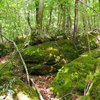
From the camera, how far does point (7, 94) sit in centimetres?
223

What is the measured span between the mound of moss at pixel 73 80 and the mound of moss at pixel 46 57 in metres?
1.47

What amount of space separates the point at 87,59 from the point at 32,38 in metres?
Answer: 3.91

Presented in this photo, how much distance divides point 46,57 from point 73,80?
239 centimetres

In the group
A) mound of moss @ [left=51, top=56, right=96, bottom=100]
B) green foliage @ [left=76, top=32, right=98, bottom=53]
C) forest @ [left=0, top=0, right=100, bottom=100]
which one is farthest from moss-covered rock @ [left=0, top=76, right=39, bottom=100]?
green foliage @ [left=76, top=32, right=98, bottom=53]

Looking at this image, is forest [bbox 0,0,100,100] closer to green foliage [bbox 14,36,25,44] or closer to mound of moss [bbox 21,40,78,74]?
mound of moss [bbox 21,40,78,74]

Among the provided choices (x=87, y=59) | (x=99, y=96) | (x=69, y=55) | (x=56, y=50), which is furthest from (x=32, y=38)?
(x=99, y=96)

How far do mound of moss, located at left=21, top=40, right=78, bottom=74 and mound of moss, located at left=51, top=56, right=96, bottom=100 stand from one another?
1467 millimetres

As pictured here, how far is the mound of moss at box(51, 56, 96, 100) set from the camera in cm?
342

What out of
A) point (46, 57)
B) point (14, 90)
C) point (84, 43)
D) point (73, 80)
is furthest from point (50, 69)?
point (84, 43)

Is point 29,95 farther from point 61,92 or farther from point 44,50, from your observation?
point 44,50

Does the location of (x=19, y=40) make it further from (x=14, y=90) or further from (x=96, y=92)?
(x=96, y=92)

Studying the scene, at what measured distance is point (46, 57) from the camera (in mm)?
5781

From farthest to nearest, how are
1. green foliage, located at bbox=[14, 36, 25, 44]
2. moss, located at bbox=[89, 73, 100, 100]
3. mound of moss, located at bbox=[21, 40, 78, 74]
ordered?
green foliage, located at bbox=[14, 36, 25, 44]
mound of moss, located at bbox=[21, 40, 78, 74]
moss, located at bbox=[89, 73, 100, 100]

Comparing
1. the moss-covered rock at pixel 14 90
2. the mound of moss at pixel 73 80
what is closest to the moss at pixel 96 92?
the mound of moss at pixel 73 80
